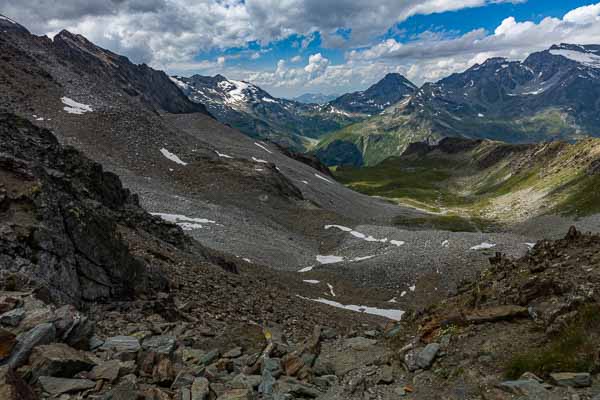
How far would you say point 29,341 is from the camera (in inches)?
383

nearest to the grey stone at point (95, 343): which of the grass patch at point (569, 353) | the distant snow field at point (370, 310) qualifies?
the grass patch at point (569, 353)

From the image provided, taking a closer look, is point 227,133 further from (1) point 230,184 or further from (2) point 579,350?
(2) point 579,350

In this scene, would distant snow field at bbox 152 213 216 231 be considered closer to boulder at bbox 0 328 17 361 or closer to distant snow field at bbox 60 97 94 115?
distant snow field at bbox 60 97 94 115

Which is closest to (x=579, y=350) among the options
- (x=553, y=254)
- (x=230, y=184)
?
(x=553, y=254)

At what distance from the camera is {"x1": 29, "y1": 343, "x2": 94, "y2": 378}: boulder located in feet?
30.5

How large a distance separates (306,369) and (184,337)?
4.55 m

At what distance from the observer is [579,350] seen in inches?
401

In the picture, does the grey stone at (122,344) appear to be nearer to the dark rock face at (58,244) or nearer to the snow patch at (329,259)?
the dark rock face at (58,244)

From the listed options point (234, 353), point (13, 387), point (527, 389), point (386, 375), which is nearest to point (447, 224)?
point (386, 375)

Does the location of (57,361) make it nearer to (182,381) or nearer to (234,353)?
(182,381)

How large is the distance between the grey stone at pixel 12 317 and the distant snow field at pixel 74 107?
255 feet

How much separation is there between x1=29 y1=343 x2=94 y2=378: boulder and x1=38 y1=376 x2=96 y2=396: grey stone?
7.7 inches

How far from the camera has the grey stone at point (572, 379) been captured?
9289 millimetres

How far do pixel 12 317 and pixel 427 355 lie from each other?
1148cm
